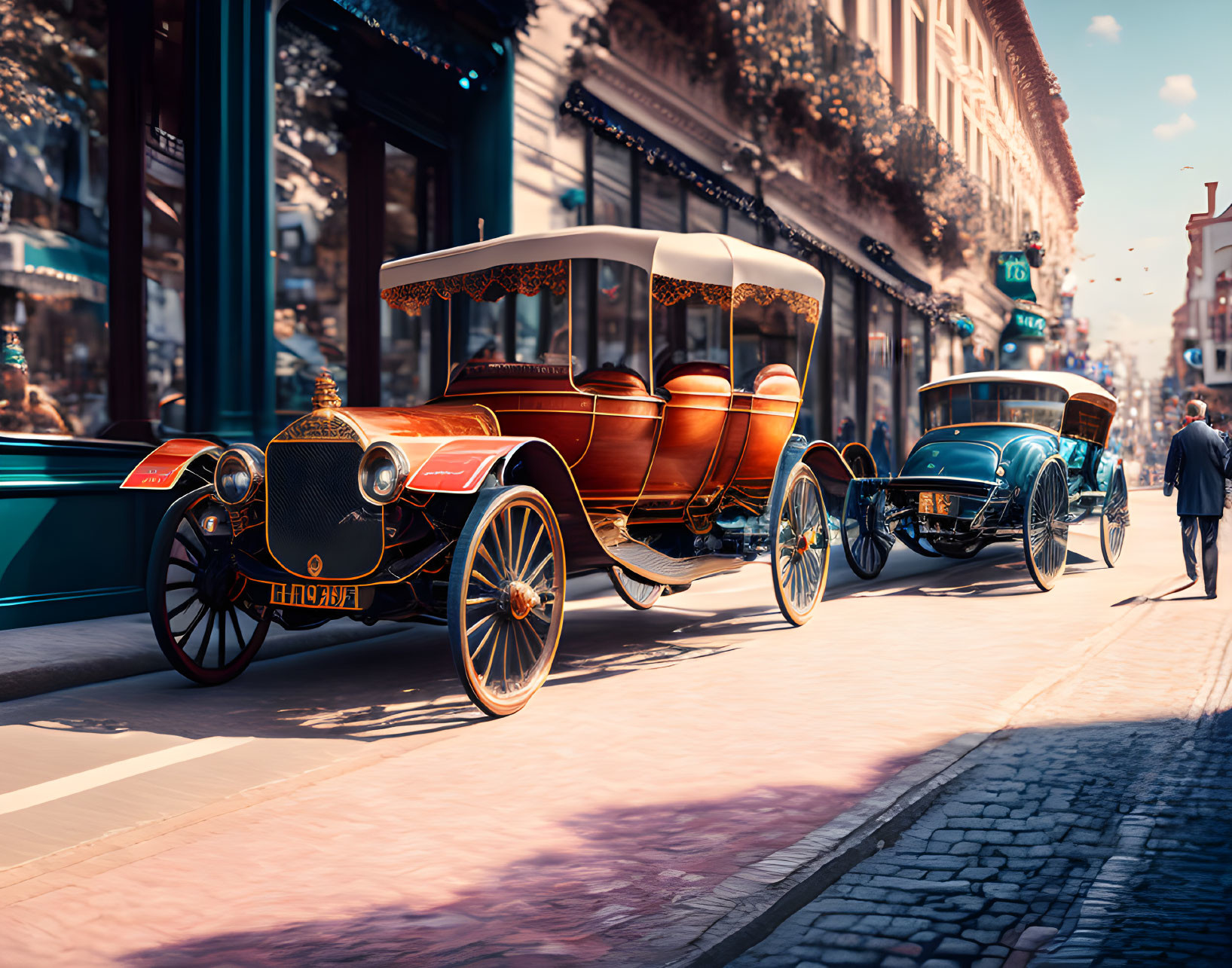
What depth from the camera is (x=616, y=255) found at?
7043 millimetres

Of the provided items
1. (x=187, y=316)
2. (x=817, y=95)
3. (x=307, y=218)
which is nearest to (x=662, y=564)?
(x=187, y=316)

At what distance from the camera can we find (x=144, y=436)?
907cm

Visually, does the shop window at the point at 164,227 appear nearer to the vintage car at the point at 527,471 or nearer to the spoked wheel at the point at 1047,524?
the vintage car at the point at 527,471

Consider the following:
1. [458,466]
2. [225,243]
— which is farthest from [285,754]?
[225,243]

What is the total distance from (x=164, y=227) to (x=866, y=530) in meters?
6.89

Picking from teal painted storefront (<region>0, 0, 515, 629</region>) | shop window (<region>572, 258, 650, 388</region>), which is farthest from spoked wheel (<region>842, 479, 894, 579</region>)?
teal painted storefront (<region>0, 0, 515, 629</region>)

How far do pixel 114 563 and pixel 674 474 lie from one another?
407 cm

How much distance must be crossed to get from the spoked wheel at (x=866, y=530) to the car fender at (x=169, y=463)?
5.98 meters

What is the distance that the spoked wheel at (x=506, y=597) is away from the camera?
5.49 meters

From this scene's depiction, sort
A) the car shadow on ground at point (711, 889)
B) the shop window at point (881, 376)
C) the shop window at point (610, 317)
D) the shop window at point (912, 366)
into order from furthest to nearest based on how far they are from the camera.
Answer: the shop window at point (912, 366), the shop window at point (881, 376), the shop window at point (610, 317), the car shadow on ground at point (711, 889)

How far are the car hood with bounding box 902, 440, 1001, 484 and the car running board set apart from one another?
388 cm

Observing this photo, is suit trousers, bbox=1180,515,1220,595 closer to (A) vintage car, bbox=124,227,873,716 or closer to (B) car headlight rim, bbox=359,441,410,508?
(A) vintage car, bbox=124,227,873,716

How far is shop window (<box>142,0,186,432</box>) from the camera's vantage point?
927cm

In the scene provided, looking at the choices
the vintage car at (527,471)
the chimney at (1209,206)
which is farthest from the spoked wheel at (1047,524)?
the chimney at (1209,206)
